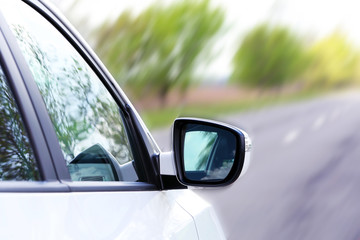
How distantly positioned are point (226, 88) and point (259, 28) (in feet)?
18.3

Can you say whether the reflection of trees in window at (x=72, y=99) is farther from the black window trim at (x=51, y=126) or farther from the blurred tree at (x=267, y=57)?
the blurred tree at (x=267, y=57)

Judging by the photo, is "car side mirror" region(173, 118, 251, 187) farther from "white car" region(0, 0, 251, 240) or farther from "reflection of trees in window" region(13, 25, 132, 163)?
"reflection of trees in window" region(13, 25, 132, 163)

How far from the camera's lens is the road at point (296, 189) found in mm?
7507

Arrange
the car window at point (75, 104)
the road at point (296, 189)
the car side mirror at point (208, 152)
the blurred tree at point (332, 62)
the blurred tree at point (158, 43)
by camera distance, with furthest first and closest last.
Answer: the blurred tree at point (332, 62)
the blurred tree at point (158, 43)
the road at point (296, 189)
the car side mirror at point (208, 152)
the car window at point (75, 104)

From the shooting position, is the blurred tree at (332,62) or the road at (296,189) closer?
the road at (296,189)

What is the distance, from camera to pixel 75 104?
2.11 meters

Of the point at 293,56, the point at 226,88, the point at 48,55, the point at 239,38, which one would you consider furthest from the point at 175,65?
the point at 48,55

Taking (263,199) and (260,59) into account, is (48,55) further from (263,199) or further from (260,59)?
(260,59)

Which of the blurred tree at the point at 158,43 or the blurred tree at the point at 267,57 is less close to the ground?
the blurred tree at the point at 158,43

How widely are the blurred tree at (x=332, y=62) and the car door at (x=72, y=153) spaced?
1628 inches

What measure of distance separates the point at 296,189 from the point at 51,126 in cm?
866

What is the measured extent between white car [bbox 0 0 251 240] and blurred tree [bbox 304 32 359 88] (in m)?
41.3

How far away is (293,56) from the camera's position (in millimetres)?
40438

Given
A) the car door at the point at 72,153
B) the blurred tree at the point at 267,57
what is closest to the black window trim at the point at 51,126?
the car door at the point at 72,153
